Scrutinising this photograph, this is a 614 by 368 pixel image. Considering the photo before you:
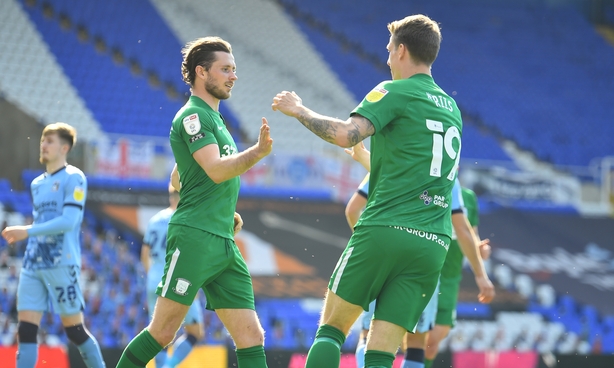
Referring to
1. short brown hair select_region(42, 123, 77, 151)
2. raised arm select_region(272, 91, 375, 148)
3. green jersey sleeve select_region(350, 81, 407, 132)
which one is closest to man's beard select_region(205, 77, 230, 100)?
raised arm select_region(272, 91, 375, 148)

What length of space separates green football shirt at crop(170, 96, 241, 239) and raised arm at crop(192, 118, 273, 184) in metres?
0.08

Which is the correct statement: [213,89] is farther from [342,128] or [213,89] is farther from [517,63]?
[517,63]

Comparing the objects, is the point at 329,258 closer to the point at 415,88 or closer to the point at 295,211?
the point at 295,211

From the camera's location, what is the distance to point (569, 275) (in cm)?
1905

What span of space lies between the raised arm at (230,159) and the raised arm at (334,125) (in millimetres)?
196

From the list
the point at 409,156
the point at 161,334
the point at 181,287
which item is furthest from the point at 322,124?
the point at 161,334

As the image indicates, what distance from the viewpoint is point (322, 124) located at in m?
4.50

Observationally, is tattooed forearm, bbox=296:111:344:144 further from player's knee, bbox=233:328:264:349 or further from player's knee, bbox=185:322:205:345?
player's knee, bbox=185:322:205:345

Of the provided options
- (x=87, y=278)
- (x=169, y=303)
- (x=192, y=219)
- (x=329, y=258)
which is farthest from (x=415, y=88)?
(x=329, y=258)

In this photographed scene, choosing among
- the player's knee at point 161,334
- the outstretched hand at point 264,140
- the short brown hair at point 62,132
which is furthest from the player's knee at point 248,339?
the short brown hair at point 62,132

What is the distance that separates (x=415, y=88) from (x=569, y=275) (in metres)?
15.6

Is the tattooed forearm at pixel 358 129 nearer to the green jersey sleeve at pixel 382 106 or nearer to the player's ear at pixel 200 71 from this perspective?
the green jersey sleeve at pixel 382 106

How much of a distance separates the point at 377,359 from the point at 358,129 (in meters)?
1.24

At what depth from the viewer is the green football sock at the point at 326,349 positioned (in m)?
4.47
